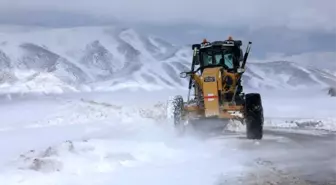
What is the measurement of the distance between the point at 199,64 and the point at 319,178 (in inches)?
317

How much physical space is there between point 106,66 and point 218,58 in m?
146

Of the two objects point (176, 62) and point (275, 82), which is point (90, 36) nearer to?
point (176, 62)

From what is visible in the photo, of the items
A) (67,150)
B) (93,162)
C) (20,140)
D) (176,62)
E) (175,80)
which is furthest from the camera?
(176,62)

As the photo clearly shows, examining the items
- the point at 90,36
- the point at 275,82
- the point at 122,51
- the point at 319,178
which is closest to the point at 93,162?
the point at 319,178

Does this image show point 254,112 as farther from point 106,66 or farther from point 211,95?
point 106,66

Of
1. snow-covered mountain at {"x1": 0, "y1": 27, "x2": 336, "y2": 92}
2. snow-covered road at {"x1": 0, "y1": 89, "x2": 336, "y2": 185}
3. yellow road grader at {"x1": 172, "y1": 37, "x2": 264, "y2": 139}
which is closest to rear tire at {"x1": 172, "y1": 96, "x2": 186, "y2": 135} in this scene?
yellow road grader at {"x1": 172, "y1": 37, "x2": 264, "y2": 139}

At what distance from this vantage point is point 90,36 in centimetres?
19225

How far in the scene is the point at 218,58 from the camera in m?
16.8

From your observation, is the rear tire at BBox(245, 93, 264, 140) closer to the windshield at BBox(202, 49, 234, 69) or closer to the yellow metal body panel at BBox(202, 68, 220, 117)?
the yellow metal body panel at BBox(202, 68, 220, 117)

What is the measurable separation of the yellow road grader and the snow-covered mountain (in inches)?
3944

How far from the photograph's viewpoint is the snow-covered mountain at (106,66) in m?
132

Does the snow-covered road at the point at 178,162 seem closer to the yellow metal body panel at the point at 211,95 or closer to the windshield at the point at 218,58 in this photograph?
the yellow metal body panel at the point at 211,95

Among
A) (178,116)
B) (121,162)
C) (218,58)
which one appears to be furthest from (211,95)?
(121,162)

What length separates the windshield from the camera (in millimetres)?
16734
